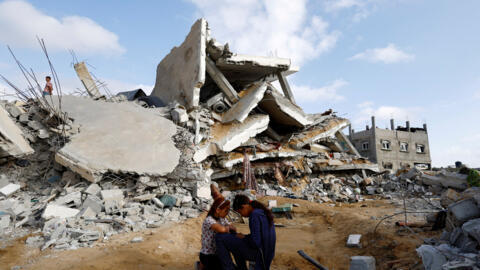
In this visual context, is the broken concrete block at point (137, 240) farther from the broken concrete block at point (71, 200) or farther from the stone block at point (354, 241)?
the stone block at point (354, 241)

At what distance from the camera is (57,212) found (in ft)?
15.7

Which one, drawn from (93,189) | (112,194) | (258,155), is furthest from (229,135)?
(93,189)

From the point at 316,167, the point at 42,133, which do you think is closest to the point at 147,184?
the point at 42,133

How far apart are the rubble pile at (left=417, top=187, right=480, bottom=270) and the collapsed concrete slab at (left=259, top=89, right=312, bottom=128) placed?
815 centimetres

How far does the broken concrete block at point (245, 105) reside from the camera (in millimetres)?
10234

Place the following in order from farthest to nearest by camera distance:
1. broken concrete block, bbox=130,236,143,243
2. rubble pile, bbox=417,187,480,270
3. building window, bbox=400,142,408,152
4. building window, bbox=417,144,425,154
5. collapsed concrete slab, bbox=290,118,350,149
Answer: building window, bbox=417,144,425,154 → building window, bbox=400,142,408,152 → collapsed concrete slab, bbox=290,118,350,149 → broken concrete block, bbox=130,236,143,243 → rubble pile, bbox=417,187,480,270

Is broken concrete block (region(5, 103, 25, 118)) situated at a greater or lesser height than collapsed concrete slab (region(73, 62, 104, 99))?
lesser

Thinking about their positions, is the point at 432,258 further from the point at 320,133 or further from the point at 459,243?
the point at 320,133

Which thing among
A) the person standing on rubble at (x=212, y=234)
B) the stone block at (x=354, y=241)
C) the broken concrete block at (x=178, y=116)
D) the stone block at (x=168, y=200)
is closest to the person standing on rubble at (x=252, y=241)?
the person standing on rubble at (x=212, y=234)

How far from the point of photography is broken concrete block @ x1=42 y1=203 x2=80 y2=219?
4719mm

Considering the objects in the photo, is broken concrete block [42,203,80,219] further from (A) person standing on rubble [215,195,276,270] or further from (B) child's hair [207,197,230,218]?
(A) person standing on rubble [215,195,276,270]

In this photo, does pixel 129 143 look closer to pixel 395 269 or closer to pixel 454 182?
pixel 395 269

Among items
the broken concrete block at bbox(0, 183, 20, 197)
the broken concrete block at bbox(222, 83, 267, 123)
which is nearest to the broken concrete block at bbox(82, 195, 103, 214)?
the broken concrete block at bbox(0, 183, 20, 197)

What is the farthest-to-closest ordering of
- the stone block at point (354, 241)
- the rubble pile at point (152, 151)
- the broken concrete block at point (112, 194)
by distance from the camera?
the broken concrete block at point (112, 194) → the rubble pile at point (152, 151) → the stone block at point (354, 241)
